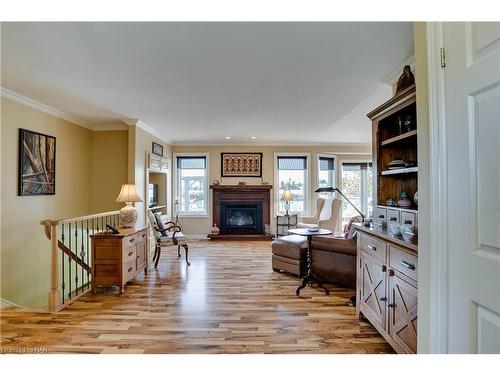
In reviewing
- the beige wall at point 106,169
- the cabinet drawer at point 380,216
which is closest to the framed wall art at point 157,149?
the beige wall at point 106,169

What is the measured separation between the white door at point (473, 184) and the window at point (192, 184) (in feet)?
21.1

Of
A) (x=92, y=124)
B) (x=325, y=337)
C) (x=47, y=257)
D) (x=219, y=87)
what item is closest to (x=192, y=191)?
(x=92, y=124)

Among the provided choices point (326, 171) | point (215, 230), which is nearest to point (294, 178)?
point (326, 171)

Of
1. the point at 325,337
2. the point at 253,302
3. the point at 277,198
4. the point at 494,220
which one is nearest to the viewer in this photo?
the point at 494,220

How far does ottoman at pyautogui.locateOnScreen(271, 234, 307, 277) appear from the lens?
3836mm

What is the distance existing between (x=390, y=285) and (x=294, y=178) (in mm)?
5412

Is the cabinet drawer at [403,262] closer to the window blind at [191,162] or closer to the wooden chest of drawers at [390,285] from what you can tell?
the wooden chest of drawers at [390,285]

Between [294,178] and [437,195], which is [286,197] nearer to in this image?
[294,178]

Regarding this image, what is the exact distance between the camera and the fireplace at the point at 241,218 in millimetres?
7062

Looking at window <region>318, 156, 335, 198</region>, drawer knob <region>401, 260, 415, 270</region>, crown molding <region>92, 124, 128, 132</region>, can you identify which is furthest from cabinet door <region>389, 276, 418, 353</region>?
window <region>318, 156, 335, 198</region>

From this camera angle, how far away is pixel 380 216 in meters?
2.53

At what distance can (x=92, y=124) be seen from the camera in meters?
5.01
